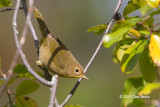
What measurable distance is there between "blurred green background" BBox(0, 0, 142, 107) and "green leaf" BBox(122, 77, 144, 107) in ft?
13.1

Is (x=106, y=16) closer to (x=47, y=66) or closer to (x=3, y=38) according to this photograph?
(x=3, y=38)

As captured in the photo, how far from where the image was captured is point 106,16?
7887 mm

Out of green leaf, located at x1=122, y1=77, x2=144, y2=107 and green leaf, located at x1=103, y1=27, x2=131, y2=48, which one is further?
green leaf, located at x1=103, y1=27, x2=131, y2=48

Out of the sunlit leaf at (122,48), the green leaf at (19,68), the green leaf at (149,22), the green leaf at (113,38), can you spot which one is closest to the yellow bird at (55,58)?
the green leaf at (19,68)

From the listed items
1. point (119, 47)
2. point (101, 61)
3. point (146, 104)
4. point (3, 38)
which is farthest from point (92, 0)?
point (146, 104)

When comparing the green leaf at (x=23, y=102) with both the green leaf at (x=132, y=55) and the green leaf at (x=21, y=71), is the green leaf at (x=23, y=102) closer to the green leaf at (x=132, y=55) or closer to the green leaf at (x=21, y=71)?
the green leaf at (x=21, y=71)

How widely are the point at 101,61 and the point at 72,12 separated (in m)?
2.18

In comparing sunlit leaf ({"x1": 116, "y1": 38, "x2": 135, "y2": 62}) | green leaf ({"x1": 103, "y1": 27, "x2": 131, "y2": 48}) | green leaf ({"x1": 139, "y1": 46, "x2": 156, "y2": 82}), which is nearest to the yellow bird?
sunlit leaf ({"x1": 116, "y1": 38, "x2": 135, "y2": 62})

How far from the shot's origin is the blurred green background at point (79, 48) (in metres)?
6.33

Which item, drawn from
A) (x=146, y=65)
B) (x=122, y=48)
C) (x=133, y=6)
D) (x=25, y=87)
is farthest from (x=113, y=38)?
(x=25, y=87)

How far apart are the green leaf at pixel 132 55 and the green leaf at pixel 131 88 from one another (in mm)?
307

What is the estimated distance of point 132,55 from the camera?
7.09 feet

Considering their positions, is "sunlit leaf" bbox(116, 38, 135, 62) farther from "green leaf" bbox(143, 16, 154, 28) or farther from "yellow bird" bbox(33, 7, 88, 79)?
"yellow bird" bbox(33, 7, 88, 79)

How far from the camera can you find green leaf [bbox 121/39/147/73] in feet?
6.90
